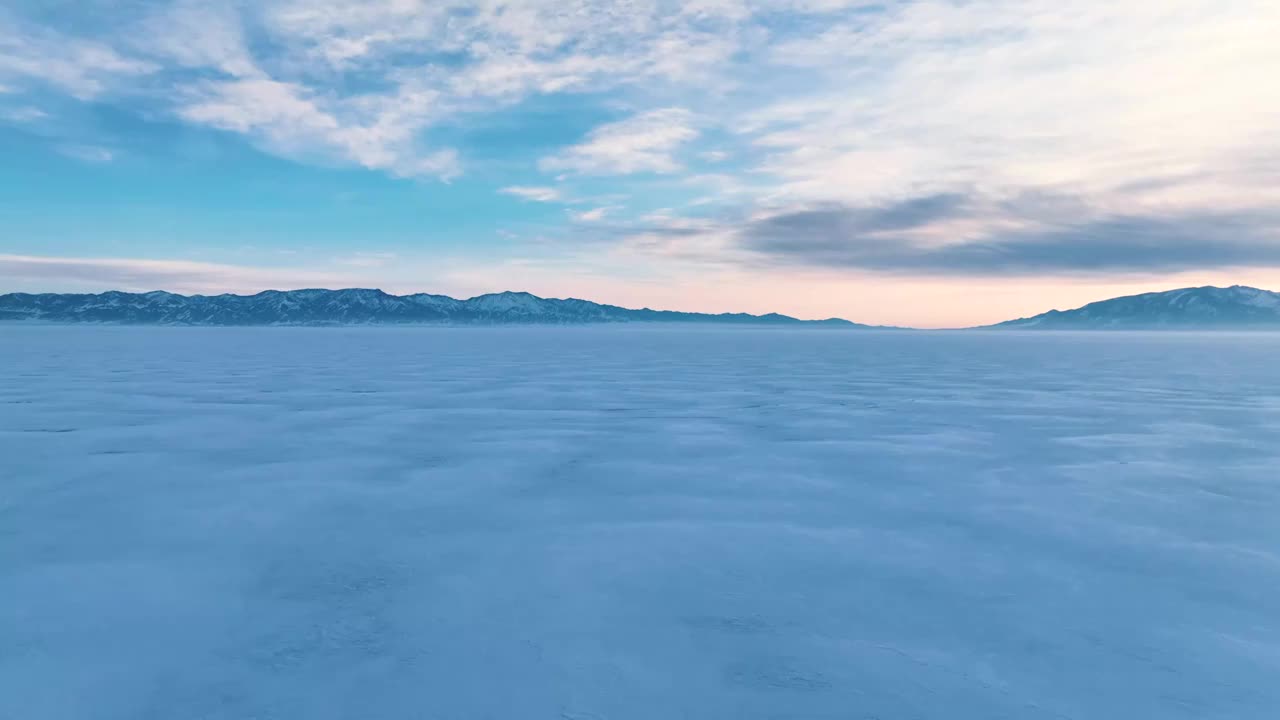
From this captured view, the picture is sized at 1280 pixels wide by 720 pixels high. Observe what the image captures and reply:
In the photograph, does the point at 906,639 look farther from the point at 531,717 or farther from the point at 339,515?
the point at 339,515

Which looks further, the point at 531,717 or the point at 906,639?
the point at 906,639

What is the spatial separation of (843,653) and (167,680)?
15.0 ft

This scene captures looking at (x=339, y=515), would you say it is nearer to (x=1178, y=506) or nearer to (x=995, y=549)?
(x=995, y=549)

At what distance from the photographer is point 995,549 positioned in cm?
740

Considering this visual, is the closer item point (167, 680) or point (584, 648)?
point (167, 680)

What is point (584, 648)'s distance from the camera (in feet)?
17.4

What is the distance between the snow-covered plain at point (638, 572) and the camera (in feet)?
15.5

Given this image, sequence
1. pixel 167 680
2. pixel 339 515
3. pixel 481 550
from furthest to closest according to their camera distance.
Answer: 1. pixel 339 515
2. pixel 481 550
3. pixel 167 680

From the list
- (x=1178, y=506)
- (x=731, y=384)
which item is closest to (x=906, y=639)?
(x=1178, y=506)

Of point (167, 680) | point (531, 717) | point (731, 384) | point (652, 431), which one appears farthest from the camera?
point (731, 384)

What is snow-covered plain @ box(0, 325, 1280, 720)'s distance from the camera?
186 inches

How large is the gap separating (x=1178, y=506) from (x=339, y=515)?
10113 millimetres

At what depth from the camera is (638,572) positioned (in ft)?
22.3

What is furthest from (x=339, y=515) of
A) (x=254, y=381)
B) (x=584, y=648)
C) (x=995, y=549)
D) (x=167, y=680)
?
(x=254, y=381)
